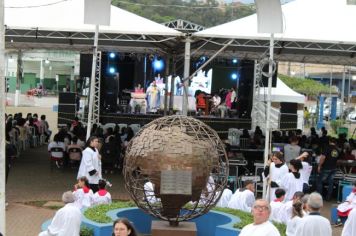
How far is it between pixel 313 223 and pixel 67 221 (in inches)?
134

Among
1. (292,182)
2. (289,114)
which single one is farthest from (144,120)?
(292,182)

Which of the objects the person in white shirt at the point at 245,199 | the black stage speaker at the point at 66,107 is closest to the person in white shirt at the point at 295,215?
the person in white shirt at the point at 245,199

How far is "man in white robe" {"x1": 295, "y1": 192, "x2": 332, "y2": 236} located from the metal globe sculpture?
190cm

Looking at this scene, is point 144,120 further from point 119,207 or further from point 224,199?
point 119,207

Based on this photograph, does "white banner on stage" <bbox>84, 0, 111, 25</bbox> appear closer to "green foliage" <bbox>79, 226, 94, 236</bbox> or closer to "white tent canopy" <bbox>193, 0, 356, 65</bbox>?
"white tent canopy" <bbox>193, 0, 356, 65</bbox>

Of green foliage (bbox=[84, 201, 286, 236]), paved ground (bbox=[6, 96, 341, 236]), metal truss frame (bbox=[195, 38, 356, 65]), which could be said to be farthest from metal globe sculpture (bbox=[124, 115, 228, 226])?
metal truss frame (bbox=[195, 38, 356, 65])

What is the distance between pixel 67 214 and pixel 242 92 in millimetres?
24279

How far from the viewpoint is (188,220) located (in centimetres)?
1022

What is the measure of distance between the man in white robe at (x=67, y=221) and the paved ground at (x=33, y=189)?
3.03m

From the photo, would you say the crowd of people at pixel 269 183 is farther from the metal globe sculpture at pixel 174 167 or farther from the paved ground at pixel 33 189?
the paved ground at pixel 33 189

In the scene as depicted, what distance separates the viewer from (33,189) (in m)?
16.7

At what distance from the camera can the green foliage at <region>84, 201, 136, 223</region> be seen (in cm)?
995

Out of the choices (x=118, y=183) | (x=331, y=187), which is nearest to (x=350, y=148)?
(x=331, y=187)

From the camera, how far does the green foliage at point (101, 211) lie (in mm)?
9953
